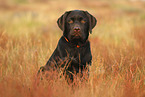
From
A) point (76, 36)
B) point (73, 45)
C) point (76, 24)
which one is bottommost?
point (73, 45)

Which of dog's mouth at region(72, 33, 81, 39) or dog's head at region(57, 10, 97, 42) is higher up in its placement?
dog's head at region(57, 10, 97, 42)

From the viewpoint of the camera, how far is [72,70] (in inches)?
119

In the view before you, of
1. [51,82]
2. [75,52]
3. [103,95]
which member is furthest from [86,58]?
[103,95]

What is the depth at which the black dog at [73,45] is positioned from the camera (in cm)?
298

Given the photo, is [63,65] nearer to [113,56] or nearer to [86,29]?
[86,29]

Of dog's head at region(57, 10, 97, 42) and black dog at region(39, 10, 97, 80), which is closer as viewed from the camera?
black dog at region(39, 10, 97, 80)

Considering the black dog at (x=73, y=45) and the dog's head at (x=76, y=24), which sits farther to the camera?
the dog's head at (x=76, y=24)

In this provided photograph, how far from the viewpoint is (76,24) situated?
311 centimetres

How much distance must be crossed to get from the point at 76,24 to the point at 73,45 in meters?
0.35

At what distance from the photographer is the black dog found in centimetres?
298

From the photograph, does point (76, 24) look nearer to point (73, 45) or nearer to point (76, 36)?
point (76, 36)

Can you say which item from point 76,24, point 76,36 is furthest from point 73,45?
point 76,24

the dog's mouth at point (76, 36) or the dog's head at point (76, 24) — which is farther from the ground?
the dog's head at point (76, 24)

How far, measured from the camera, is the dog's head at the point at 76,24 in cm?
310
